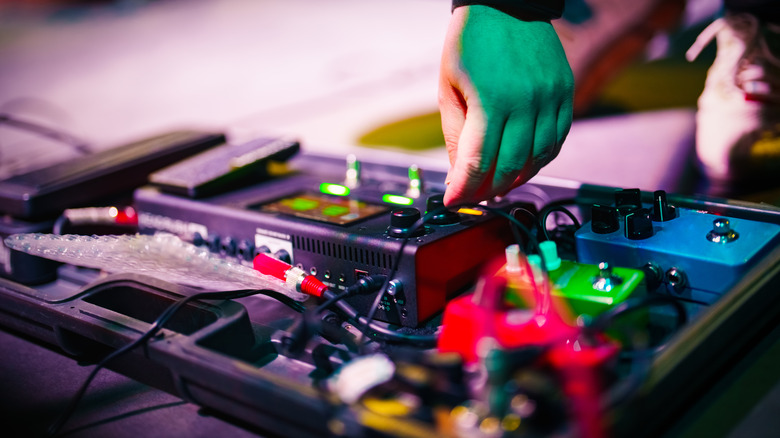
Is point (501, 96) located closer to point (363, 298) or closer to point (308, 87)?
point (363, 298)

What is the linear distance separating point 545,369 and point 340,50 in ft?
14.1

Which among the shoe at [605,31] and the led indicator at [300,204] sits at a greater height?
the shoe at [605,31]

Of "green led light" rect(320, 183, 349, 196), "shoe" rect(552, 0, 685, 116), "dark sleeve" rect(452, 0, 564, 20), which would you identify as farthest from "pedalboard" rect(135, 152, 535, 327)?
"shoe" rect(552, 0, 685, 116)

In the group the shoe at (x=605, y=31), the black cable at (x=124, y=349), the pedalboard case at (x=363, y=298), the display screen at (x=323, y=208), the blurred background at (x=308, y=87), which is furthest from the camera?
the shoe at (x=605, y=31)

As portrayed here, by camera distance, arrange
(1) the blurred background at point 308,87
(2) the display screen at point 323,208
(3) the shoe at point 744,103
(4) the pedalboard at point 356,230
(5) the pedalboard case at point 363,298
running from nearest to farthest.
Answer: (5) the pedalboard case at point 363,298 < (4) the pedalboard at point 356,230 < (2) the display screen at point 323,208 < (3) the shoe at point 744,103 < (1) the blurred background at point 308,87

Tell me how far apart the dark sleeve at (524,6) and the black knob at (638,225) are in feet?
0.80

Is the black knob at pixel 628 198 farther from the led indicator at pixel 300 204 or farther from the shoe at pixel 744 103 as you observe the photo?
the shoe at pixel 744 103

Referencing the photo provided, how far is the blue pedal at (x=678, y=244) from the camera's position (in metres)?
0.63

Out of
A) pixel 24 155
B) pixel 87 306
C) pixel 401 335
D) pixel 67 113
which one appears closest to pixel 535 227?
pixel 401 335

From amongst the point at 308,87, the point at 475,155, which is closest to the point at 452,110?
the point at 475,155

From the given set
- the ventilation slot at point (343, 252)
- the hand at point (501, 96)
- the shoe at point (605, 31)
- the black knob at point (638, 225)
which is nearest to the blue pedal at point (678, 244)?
the black knob at point (638, 225)

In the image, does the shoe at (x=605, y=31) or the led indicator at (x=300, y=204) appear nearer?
the led indicator at (x=300, y=204)

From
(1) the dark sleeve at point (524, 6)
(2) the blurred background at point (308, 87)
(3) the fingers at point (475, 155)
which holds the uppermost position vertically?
(1) the dark sleeve at point (524, 6)

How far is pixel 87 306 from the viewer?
0.69m
